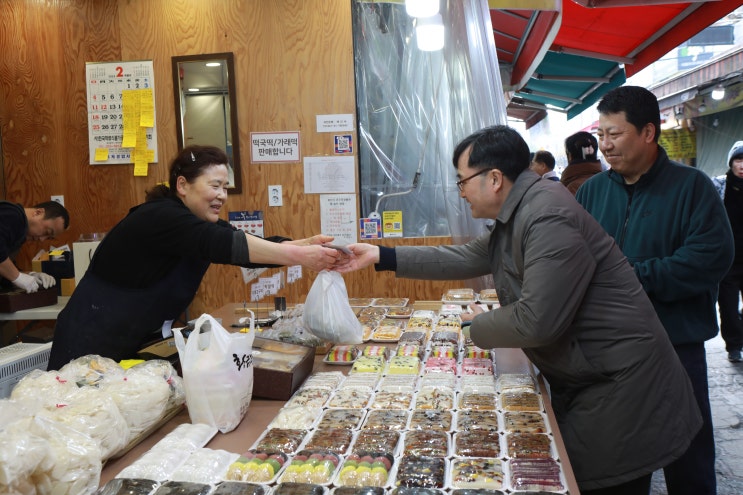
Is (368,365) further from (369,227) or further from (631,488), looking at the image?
(369,227)

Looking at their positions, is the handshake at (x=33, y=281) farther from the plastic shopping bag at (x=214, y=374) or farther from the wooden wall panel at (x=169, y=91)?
the plastic shopping bag at (x=214, y=374)

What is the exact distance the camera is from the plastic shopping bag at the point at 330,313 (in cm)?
236

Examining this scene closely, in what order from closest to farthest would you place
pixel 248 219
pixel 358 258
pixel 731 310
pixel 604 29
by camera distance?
1. pixel 358 258
2. pixel 248 219
3. pixel 731 310
4. pixel 604 29

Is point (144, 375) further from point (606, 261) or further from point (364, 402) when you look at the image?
point (606, 261)

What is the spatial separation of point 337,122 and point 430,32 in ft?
3.32

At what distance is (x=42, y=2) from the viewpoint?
173 inches

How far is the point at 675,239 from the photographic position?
7.46 feet

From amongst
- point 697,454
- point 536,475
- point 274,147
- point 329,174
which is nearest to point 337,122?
point 329,174

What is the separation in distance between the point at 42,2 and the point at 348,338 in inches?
154

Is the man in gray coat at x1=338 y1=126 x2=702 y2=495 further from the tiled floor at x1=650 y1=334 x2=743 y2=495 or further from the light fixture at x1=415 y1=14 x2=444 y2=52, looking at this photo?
the light fixture at x1=415 y1=14 x2=444 y2=52

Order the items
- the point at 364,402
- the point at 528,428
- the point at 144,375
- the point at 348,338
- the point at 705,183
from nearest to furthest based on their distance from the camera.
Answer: the point at 528,428
the point at 144,375
the point at 364,402
the point at 705,183
the point at 348,338

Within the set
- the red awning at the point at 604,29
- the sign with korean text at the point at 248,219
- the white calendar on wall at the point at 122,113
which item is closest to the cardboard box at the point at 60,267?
the white calendar on wall at the point at 122,113

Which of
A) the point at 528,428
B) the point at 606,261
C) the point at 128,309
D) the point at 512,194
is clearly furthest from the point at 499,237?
the point at 128,309

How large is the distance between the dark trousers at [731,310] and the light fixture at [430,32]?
11.5 ft
